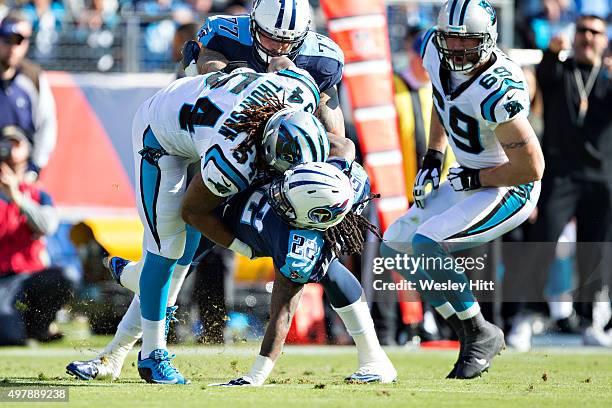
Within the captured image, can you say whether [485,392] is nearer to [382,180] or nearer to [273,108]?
[273,108]

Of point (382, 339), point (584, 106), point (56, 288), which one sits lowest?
point (382, 339)

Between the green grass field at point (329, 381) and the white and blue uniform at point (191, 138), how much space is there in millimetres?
937

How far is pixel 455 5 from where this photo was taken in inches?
283

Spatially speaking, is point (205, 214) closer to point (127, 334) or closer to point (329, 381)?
point (127, 334)

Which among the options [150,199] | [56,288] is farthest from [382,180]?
[150,199]

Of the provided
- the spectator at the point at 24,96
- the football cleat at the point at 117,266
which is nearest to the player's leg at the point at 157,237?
the football cleat at the point at 117,266

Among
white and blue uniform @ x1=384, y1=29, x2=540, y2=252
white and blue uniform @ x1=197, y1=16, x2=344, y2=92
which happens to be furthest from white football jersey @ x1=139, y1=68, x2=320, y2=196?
white and blue uniform @ x1=384, y1=29, x2=540, y2=252

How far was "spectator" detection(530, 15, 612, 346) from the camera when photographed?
10.2 meters

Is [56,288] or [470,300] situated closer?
[470,300]

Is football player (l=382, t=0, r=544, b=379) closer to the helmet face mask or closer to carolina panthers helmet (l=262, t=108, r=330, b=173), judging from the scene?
the helmet face mask

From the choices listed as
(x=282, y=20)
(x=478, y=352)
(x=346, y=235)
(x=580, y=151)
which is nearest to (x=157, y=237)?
(x=346, y=235)

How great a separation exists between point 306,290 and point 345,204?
13.7ft

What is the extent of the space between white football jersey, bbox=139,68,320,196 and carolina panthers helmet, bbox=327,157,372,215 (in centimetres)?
30

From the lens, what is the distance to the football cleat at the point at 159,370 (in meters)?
6.54
